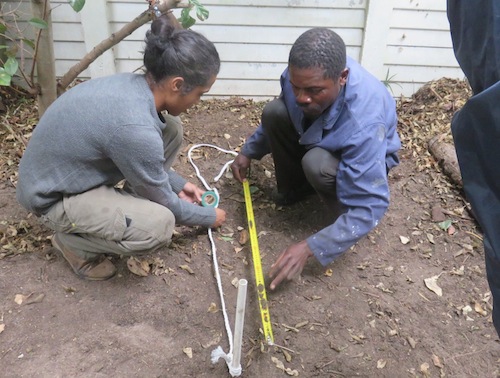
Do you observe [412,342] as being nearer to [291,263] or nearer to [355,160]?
[291,263]

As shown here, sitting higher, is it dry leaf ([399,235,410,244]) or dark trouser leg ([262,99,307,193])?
dark trouser leg ([262,99,307,193])

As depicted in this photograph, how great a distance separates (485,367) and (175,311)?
1.30 metres

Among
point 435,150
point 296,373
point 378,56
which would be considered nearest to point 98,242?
point 296,373

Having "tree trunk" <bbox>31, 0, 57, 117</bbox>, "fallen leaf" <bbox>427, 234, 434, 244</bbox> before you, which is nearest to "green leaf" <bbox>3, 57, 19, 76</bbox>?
"tree trunk" <bbox>31, 0, 57, 117</bbox>

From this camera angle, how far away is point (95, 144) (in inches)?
67.4

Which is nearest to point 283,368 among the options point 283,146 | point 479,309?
point 479,309

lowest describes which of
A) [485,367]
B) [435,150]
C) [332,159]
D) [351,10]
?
[485,367]

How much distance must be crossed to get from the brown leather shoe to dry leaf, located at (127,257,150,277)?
8 centimetres

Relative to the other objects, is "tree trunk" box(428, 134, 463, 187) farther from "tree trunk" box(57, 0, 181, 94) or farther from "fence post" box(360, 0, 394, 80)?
"tree trunk" box(57, 0, 181, 94)

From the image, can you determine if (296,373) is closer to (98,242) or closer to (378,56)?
(98,242)

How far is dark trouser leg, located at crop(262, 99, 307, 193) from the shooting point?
7.54 feet

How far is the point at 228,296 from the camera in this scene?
207 centimetres

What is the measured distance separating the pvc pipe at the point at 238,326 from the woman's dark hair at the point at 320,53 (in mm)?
858

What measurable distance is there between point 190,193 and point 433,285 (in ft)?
4.21
